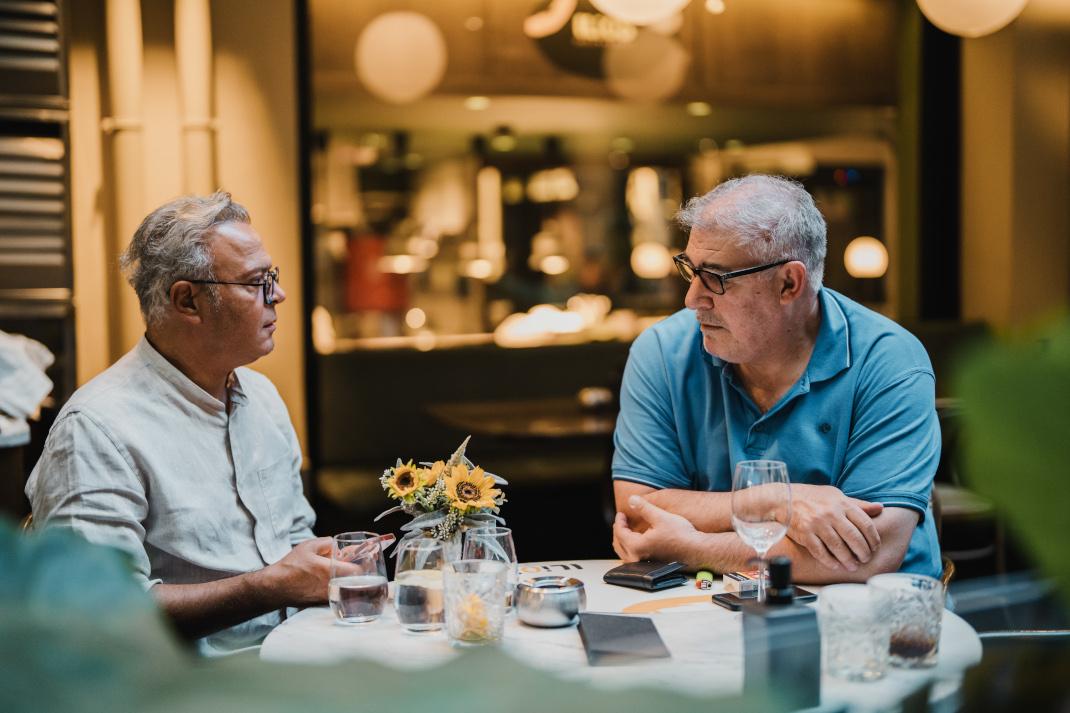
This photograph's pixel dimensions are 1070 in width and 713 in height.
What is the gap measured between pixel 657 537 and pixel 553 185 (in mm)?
6065

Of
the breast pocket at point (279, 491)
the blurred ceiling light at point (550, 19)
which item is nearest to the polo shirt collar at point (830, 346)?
the breast pocket at point (279, 491)

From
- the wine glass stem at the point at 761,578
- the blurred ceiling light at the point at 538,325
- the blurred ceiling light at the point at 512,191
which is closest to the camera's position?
the wine glass stem at the point at 761,578

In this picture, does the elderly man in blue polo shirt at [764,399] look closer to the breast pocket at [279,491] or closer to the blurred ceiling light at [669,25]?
the breast pocket at [279,491]

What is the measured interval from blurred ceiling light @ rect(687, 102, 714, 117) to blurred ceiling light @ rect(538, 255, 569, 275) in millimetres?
1340

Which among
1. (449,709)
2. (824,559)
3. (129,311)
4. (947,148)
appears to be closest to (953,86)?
(947,148)

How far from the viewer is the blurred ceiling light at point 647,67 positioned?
6.45m

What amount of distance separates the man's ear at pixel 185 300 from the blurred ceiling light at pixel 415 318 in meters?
4.77

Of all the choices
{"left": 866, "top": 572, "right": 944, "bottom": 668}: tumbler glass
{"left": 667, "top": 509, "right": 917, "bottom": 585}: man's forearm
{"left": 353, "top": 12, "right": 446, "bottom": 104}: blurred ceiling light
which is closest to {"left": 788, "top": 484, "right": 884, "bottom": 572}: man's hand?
{"left": 667, "top": 509, "right": 917, "bottom": 585}: man's forearm

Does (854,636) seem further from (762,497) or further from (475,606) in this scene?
(475,606)

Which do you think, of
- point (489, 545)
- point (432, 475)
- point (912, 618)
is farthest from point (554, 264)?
point (912, 618)

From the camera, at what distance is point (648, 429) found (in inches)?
94.1

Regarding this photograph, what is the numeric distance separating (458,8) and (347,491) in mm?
2799

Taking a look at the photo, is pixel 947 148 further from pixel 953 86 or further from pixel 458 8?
pixel 458 8

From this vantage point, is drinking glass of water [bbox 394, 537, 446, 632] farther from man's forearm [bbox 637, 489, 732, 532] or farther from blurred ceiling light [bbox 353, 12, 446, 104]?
blurred ceiling light [bbox 353, 12, 446, 104]
